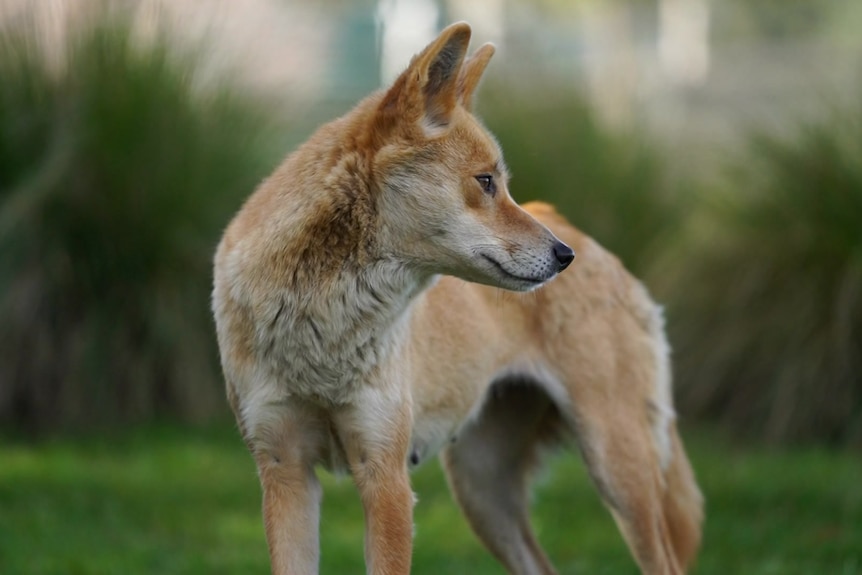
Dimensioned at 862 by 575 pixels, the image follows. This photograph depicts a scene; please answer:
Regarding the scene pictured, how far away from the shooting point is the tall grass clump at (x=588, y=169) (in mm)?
10922

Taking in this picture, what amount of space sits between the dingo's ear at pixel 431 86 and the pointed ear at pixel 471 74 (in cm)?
16

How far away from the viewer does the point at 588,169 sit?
11.1m

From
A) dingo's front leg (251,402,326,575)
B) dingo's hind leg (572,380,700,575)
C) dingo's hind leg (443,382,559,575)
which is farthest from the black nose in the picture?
dingo's hind leg (443,382,559,575)

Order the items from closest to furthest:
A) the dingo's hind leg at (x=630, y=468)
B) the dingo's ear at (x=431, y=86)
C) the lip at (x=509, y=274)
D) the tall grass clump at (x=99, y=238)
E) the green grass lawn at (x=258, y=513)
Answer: the dingo's ear at (x=431, y=86), the lip at (x=509, y=274), the dingo's hind leg at (x=630, y=468), the green grass lawn at (x=258, y=513), the tall grass clump at (x=99, y=238)

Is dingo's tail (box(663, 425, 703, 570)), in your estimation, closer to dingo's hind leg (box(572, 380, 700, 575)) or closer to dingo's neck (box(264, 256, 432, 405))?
dingo's hind leg (box(572, 380, 700, 575))

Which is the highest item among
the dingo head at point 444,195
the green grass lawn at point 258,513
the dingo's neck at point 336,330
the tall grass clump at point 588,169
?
the dingo head at point 444,195

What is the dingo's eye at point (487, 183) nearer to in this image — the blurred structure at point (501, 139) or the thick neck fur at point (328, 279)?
the thick neck fur at point (328, 279)

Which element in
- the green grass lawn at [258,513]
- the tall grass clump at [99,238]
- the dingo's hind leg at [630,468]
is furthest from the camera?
the tall grass clump at [99,238]

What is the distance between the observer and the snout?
4.35 metres

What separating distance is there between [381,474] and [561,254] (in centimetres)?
98

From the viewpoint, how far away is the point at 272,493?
4363 millimetres

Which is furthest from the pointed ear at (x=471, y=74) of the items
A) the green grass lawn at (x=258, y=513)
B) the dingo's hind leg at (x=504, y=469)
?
the green grass lawn at (x=258, y=513)

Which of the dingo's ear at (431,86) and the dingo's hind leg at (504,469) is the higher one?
the dingo's ear at (431,86)

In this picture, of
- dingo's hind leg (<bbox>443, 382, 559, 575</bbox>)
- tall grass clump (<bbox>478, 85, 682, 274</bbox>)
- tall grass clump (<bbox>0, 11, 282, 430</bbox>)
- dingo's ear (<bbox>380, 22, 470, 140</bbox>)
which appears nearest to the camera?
dingo's ear (<bbox>380, 22, 470, 140</bbox>)
